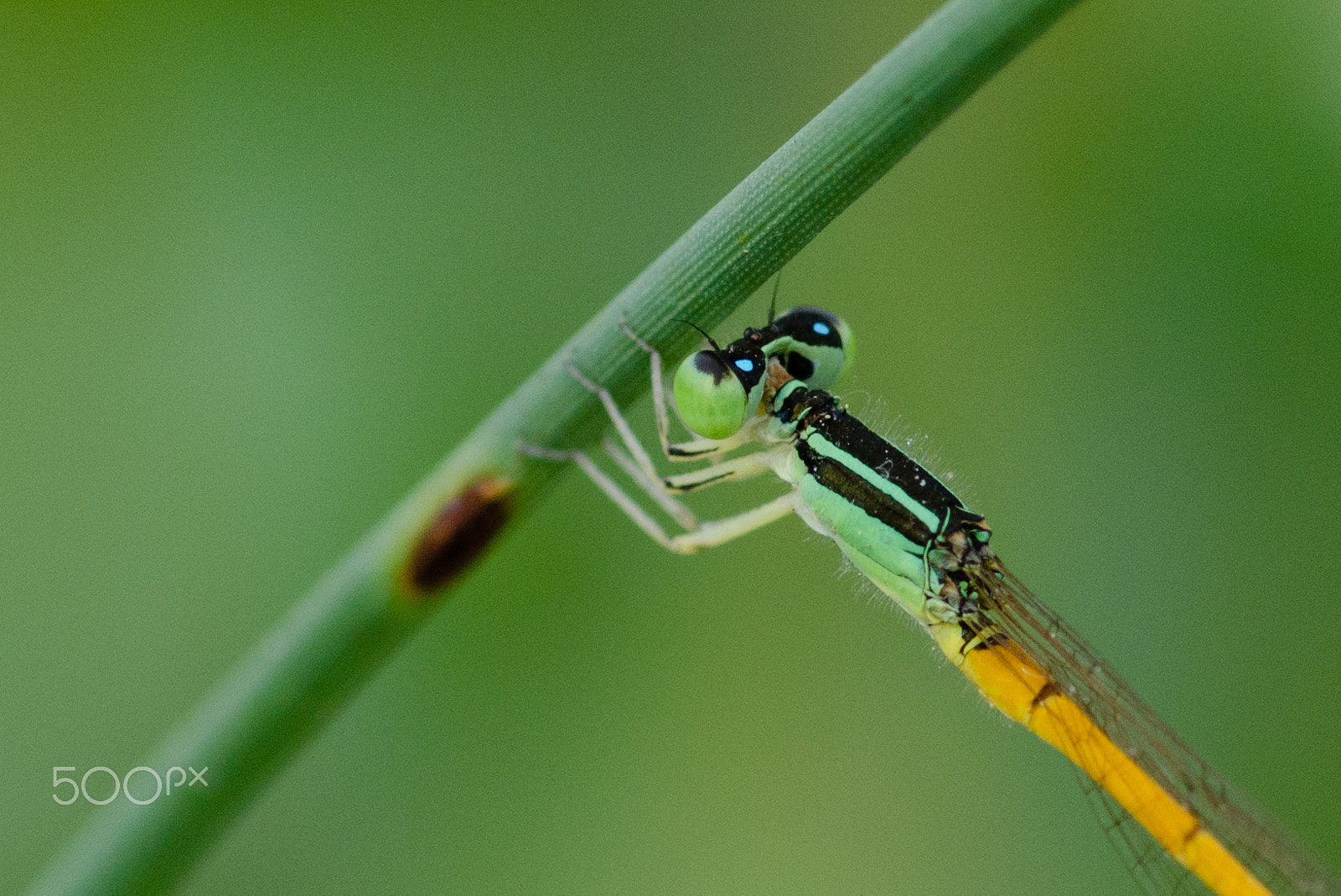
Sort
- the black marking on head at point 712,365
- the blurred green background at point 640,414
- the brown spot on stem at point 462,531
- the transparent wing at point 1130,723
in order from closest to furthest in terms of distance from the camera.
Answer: the brown spot on stem at point 462,531 → the black marking on head at point 712,365 → the transparent wing at point 1130,723 → the blurred green background at point 640,414

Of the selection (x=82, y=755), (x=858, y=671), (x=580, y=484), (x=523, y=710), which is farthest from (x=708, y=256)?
(x=82, y=755)

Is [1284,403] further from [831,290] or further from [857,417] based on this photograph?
[857,417]

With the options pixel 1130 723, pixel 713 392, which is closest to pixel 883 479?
pixel 713 392

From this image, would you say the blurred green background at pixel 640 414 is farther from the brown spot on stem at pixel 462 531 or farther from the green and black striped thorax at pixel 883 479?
the brown spot on stem at pixel 462 531

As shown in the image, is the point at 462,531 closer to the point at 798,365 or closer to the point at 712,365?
the point at 712,365

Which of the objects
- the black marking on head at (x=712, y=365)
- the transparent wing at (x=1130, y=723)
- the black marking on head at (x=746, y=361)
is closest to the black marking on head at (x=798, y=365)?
the black marking on head at (x=746, y=361)

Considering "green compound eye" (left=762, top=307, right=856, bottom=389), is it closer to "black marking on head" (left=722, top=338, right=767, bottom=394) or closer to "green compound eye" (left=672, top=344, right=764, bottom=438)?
"black marking on head" (left=722, top=338, right=767, bottom=394)

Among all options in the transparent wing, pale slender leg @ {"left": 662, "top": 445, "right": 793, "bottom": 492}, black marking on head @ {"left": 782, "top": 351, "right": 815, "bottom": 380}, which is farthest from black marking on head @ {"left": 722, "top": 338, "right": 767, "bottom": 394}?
the transparent wing

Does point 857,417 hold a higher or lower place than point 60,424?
lower
